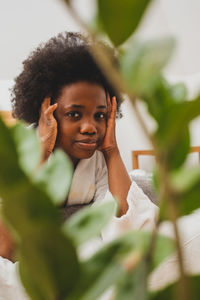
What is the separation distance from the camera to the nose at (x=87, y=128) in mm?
828

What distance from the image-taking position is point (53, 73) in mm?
926

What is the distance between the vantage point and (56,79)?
918mm

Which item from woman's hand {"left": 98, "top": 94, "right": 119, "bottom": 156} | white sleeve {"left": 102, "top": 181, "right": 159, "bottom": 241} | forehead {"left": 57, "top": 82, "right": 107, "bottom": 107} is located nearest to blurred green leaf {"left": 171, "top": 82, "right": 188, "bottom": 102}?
white sleeve {"left": 102, "top": 181, "right": 159, "bottom": 241}

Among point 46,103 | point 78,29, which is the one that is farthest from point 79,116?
point 78,29

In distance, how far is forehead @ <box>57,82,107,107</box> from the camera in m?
0.83

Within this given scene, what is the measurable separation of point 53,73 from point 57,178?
82 centimetres

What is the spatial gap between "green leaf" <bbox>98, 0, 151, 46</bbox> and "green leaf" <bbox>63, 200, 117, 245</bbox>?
0.07 metres

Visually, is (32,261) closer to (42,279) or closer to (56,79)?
(42,279)

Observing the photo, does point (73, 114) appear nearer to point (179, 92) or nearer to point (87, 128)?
point (87, 128)

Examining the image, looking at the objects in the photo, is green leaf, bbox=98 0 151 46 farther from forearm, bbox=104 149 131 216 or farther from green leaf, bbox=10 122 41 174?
forearm, bbox=104 149 131 216

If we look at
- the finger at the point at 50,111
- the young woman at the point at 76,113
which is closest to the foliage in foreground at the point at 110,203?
the young woman at the point at 76,113

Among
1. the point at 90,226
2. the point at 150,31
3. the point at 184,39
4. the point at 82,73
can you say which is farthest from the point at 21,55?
the point at 90,226

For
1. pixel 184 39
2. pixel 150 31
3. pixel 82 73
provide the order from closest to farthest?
pixel 82 73, pixel 150 31, pixel 184 39

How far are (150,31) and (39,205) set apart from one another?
6.28 feet
